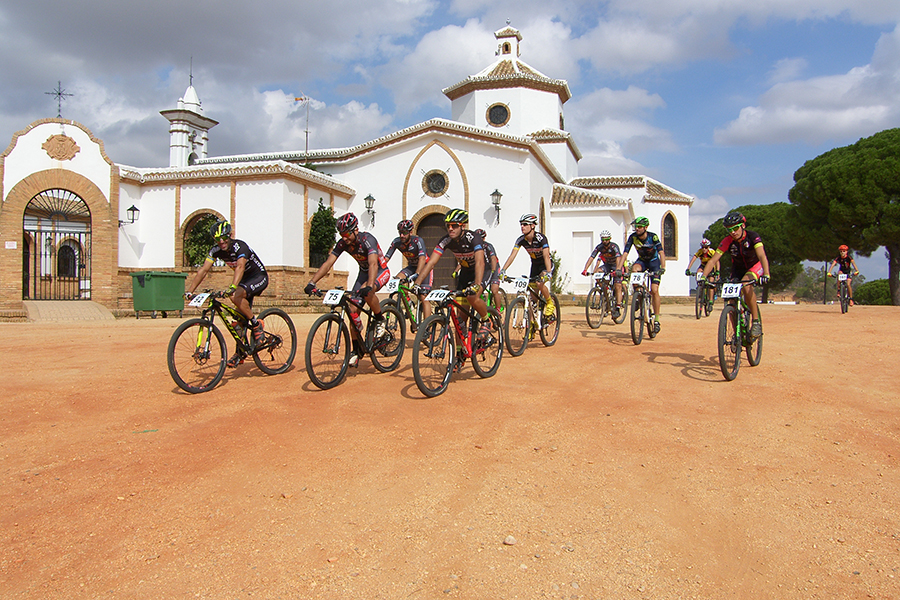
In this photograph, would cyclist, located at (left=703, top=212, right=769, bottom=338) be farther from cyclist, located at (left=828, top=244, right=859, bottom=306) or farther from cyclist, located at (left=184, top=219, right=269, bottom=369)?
cyclist, located at (left=828, top=244, right=859, bottom=306)

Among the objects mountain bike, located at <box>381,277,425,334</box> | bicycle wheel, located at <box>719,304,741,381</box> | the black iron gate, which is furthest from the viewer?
the black iron gate

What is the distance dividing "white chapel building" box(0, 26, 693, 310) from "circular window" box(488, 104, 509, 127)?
50mm

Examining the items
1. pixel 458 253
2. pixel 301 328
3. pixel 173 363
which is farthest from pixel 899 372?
pixel 301 328

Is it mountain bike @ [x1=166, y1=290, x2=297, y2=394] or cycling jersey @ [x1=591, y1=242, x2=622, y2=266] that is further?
cycling jersey @ [x1=591, y1=242, x2=622, y2=266]

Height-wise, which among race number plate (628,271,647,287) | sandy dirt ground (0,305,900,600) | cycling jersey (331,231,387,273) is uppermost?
cycling jersey (331,231,387,273)

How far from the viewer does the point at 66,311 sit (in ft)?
56.7

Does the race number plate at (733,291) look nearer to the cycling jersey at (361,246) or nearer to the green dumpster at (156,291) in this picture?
the cycling jersey at (361,246)

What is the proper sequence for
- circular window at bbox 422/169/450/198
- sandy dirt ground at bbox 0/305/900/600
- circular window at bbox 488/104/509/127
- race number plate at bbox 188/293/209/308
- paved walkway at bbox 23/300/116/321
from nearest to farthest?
sandy dirt ground at bbox 0/305/900/600, race number plate at bbox 188/293/209/308, paved walkway at bbox 23/300/116/321, circular window at bbox 422/169/450/198, circular window at bbox 488/104/509/127

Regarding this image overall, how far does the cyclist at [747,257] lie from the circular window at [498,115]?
21807 millimetres

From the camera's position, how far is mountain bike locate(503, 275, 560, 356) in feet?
27.3

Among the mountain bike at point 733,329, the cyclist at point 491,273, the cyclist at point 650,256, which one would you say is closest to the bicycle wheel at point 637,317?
the cyclist at point 650,256

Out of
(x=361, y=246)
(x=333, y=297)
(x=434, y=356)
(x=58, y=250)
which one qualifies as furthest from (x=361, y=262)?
(x=58, y=250)

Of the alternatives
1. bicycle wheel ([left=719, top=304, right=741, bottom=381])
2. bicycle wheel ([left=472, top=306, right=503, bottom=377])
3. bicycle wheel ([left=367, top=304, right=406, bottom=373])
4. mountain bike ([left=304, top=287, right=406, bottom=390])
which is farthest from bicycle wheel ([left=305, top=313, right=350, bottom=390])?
bicycle wheel ([left=719, top=304, right=741, bottom=381])

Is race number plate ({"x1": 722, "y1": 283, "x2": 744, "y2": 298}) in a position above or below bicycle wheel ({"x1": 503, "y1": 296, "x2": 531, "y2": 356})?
above
